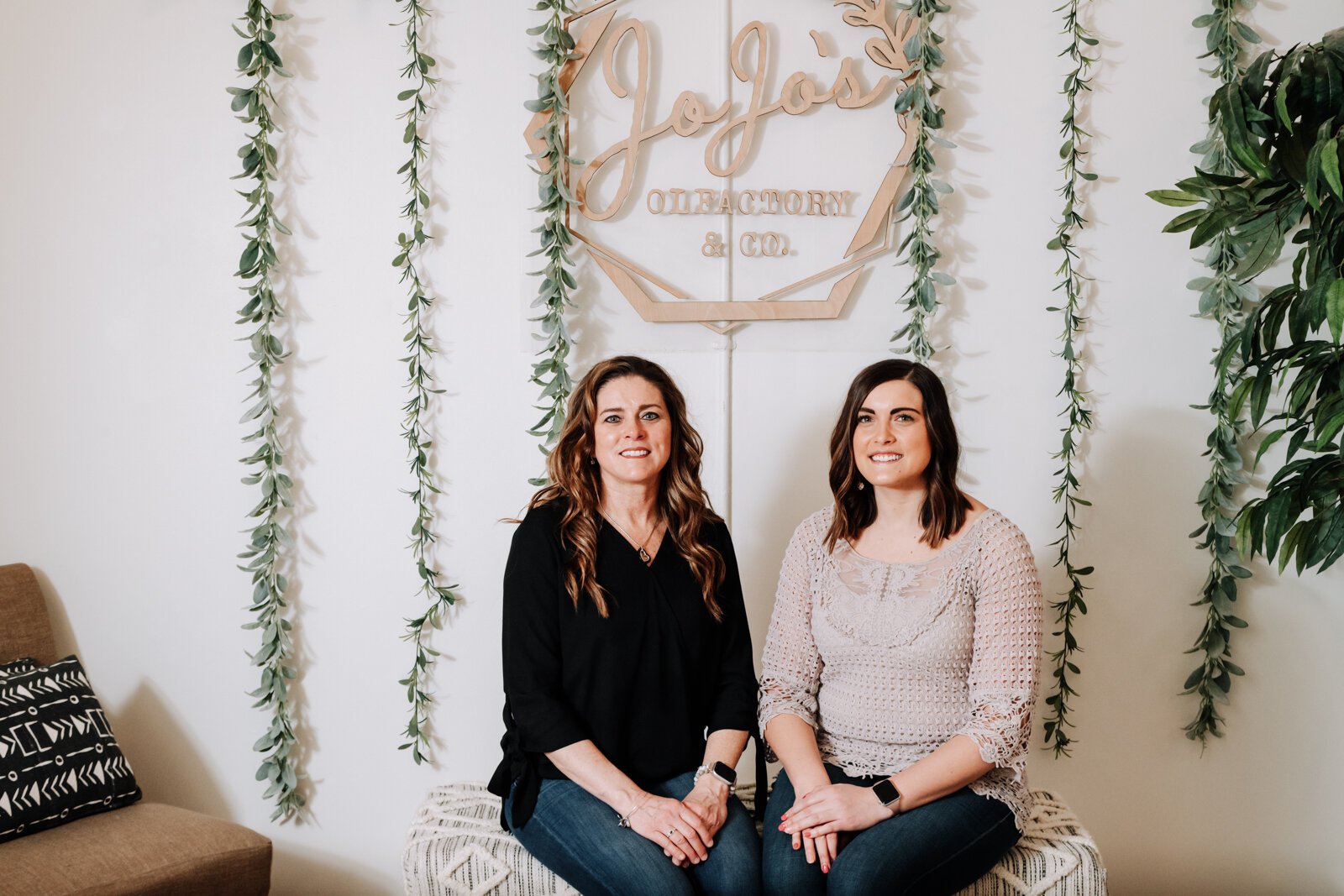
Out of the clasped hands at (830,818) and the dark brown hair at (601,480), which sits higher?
the dark brown hair at (601,480)

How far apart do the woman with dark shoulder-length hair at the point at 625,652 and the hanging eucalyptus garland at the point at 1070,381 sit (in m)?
0.87

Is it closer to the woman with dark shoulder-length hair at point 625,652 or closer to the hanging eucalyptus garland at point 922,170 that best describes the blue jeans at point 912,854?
the woman with dark shoulder-length hair at point 625,652

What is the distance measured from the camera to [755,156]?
7.48 ft

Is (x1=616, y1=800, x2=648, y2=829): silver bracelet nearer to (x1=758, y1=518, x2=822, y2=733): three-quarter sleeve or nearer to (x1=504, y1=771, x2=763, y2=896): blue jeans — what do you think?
(x1=504, y1=771, x2=763, y2=896): blue jeans

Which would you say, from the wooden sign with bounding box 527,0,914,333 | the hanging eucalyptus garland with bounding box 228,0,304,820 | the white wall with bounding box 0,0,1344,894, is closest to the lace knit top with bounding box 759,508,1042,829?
the white wall with bounding box 0,0,1344,894

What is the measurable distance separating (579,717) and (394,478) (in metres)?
0.83

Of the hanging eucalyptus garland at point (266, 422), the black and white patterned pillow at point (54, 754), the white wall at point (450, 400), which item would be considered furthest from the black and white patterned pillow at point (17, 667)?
the hanging eucalyptus garland at point (266, 422)

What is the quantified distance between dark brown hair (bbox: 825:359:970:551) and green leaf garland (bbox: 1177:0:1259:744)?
78cm

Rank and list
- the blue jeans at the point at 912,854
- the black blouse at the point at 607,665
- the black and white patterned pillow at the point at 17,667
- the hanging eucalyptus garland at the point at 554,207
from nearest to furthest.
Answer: the blue jeans at the point at 912,854 < the black blouse at the point at 607,665 < the black and white patterned pillow at the point at 17,667 < the hanging eucalyptus garland at the point at 554,207

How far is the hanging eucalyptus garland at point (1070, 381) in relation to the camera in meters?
2.24

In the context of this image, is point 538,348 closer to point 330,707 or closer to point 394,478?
point 394,478

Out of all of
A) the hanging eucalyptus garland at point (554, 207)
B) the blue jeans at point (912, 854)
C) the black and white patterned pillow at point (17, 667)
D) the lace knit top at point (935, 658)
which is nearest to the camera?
the blue jeans at point (912, 854)

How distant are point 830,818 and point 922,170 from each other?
4.69 ft

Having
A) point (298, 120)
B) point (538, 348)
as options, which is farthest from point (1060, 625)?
point (298, 120)
